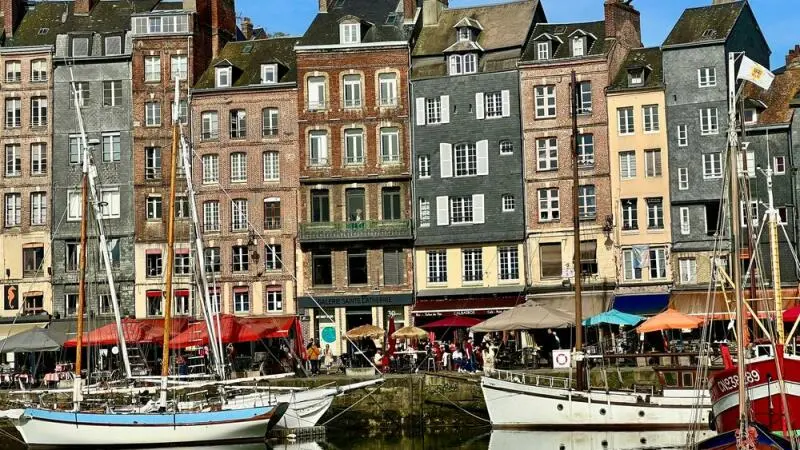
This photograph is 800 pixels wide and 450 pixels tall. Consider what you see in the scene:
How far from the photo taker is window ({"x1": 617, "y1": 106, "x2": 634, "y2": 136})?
2795 inches

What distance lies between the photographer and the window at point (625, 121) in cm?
7100

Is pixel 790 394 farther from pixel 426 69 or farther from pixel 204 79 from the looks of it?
pixel 204 79

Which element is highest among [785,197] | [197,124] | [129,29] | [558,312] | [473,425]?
[129,29]

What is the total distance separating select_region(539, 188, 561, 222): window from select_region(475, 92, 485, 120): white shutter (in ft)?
16.8

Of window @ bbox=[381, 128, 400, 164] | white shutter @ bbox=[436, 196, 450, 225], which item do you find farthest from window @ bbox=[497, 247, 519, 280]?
window @ bbox=[381, 128, 400, 164]

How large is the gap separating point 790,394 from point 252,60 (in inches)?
1760

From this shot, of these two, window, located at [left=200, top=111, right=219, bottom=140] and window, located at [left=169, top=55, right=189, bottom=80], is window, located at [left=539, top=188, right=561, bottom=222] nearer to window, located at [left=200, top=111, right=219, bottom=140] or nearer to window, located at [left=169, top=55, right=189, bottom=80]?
window, located at [left=200, top=111, right=219, bottom=140]

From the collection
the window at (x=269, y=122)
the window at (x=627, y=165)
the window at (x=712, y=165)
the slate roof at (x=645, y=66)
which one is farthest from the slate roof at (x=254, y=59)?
the window at (x=712, y=165)

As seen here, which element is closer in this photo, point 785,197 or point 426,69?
point 785,197

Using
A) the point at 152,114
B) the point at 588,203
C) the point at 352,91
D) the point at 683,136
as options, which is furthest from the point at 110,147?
the point at 683,136

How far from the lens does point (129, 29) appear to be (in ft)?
255

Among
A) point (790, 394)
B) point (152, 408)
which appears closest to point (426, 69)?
point (152, 408)

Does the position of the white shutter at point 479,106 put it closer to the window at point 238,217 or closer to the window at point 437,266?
the window at point 437,266

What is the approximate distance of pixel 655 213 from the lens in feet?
231
